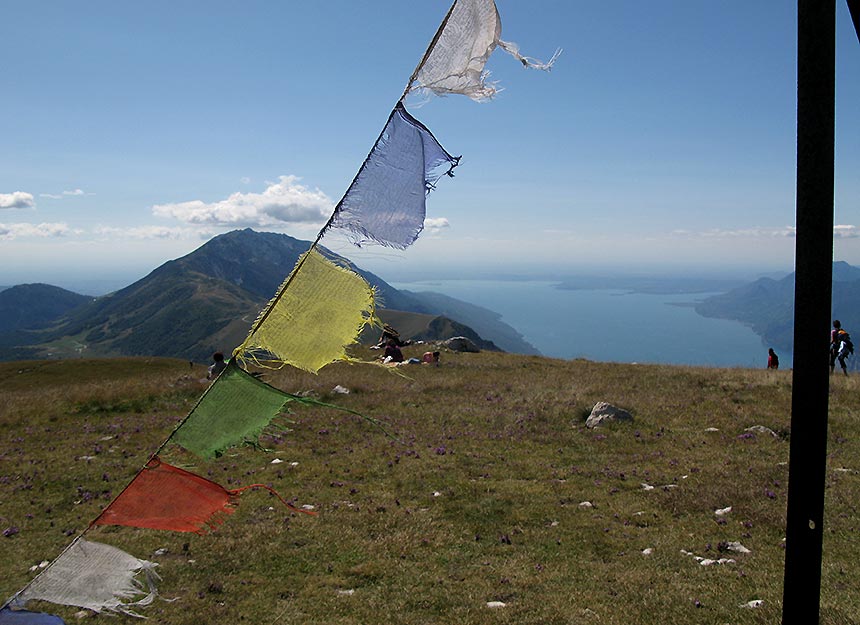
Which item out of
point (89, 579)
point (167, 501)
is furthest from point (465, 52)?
point (89, 579)

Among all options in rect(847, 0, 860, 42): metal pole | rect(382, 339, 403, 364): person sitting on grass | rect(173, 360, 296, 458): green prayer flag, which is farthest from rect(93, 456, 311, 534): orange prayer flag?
rect(382, 339, 403, 364): person sitting on grass

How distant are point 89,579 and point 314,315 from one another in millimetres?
3229

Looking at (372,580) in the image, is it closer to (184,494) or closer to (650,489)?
(184,494)

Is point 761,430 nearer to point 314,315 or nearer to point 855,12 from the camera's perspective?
point 855,12

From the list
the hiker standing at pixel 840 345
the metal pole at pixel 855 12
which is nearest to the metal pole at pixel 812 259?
the metal pole at pixel 855 12

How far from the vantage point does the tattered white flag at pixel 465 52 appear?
473 cm

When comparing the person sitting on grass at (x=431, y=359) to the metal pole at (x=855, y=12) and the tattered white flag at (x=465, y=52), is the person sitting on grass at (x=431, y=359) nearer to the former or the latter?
the tattered white flag at (x=465, y=52)

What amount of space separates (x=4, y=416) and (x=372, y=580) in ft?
61.8

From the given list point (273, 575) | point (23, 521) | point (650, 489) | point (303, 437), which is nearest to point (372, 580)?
point (273, 575)

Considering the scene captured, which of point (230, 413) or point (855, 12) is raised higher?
point (855, 12)

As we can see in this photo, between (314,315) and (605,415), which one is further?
(605,415)

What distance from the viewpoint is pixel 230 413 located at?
5.02m

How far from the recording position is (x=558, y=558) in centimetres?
888

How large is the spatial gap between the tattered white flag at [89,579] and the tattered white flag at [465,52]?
17.3 feet
